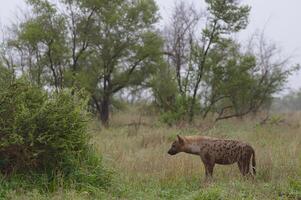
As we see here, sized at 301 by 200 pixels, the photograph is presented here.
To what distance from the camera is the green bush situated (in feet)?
30.5

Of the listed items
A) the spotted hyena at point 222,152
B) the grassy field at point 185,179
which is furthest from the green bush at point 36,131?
the spotted hyena at point 222,152

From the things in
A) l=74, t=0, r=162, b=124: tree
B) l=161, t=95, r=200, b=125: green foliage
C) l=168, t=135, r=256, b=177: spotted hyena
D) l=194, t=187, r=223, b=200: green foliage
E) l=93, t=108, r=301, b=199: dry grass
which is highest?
l=74, t=0, r=162, b=124: tree

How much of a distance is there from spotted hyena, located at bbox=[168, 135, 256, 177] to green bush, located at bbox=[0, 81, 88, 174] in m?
2.86

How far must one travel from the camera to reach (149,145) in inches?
653

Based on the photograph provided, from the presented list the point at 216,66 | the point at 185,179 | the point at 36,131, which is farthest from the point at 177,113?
the point at 36,131

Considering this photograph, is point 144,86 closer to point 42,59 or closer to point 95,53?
point 95,53

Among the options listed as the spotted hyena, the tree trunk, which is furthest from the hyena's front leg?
the tree trunk

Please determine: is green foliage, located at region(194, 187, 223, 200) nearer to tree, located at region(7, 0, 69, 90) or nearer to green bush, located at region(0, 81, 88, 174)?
green bush, located at region(0, 81, 88, 174)

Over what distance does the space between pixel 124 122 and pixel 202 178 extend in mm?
17441

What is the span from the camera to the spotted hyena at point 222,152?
10.7m

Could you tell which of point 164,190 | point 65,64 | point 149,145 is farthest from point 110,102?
point 164,190

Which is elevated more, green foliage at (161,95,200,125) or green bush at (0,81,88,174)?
green foliage at (161,95,200,125)

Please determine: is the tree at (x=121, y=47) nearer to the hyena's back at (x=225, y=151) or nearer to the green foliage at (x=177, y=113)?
the green foliage at (x=177, y=113)

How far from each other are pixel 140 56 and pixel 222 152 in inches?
662
